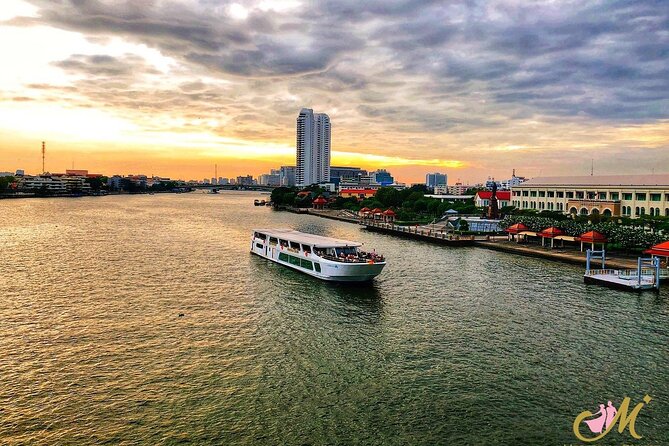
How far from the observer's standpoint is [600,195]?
87812mm

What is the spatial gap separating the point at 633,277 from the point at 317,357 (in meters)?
30.0

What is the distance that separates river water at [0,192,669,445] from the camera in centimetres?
1817

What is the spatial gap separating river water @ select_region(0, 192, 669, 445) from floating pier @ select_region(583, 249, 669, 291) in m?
1.09

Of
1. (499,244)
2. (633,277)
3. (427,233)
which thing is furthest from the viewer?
(427,233)

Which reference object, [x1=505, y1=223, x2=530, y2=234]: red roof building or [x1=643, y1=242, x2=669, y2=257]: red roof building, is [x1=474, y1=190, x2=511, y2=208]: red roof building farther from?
[x1=643, y1=242, x2=669, y2=257]: red roof building

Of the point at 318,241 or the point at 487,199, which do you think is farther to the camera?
the point at 487,199

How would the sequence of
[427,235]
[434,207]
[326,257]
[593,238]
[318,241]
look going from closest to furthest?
[326,257], [318,241], [593,238], [427,235], [434,207]

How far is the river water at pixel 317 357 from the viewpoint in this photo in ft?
59.6

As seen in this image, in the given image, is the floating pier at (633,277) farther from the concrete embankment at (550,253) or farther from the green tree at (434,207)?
the green tree at (434,207)

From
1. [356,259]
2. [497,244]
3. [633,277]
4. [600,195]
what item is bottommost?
[633,277]

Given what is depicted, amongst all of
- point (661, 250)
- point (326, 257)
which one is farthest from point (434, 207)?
point (326, 257)

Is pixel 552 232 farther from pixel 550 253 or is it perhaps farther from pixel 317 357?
pixel 317 357

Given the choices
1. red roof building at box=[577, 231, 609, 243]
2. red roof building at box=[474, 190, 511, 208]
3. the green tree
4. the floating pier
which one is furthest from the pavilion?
red roof building at box=[474, 190, 511, 208]

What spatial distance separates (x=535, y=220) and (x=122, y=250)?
5299 cm
